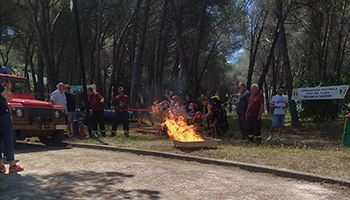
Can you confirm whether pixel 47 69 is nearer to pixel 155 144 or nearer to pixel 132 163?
pixel 155 144

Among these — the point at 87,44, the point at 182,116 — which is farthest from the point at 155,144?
the point at 87,44

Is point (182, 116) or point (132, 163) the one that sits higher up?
point (182, 116)

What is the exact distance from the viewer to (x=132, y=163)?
22.8ft

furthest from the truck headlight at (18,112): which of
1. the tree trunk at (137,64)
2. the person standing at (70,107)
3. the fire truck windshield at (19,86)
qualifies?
the tree trunk at (137,64)

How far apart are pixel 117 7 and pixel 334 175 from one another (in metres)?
23.6

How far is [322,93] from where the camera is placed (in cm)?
1358

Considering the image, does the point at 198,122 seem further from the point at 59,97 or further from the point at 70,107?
the point at 59,97

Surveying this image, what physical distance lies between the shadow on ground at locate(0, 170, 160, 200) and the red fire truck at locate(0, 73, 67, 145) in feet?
10.2

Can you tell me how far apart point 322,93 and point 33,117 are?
36.8 feet

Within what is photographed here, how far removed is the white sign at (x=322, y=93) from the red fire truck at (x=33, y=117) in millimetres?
10377

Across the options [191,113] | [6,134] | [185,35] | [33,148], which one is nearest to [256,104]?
[191,113]

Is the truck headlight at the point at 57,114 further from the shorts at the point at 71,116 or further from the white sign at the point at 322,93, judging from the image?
the white sign at the point at 322,93

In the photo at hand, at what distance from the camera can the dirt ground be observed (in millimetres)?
4715

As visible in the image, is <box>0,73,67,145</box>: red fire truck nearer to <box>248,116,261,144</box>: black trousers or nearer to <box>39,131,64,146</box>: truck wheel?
<box>39,131,64,146</box>: truck wheel
